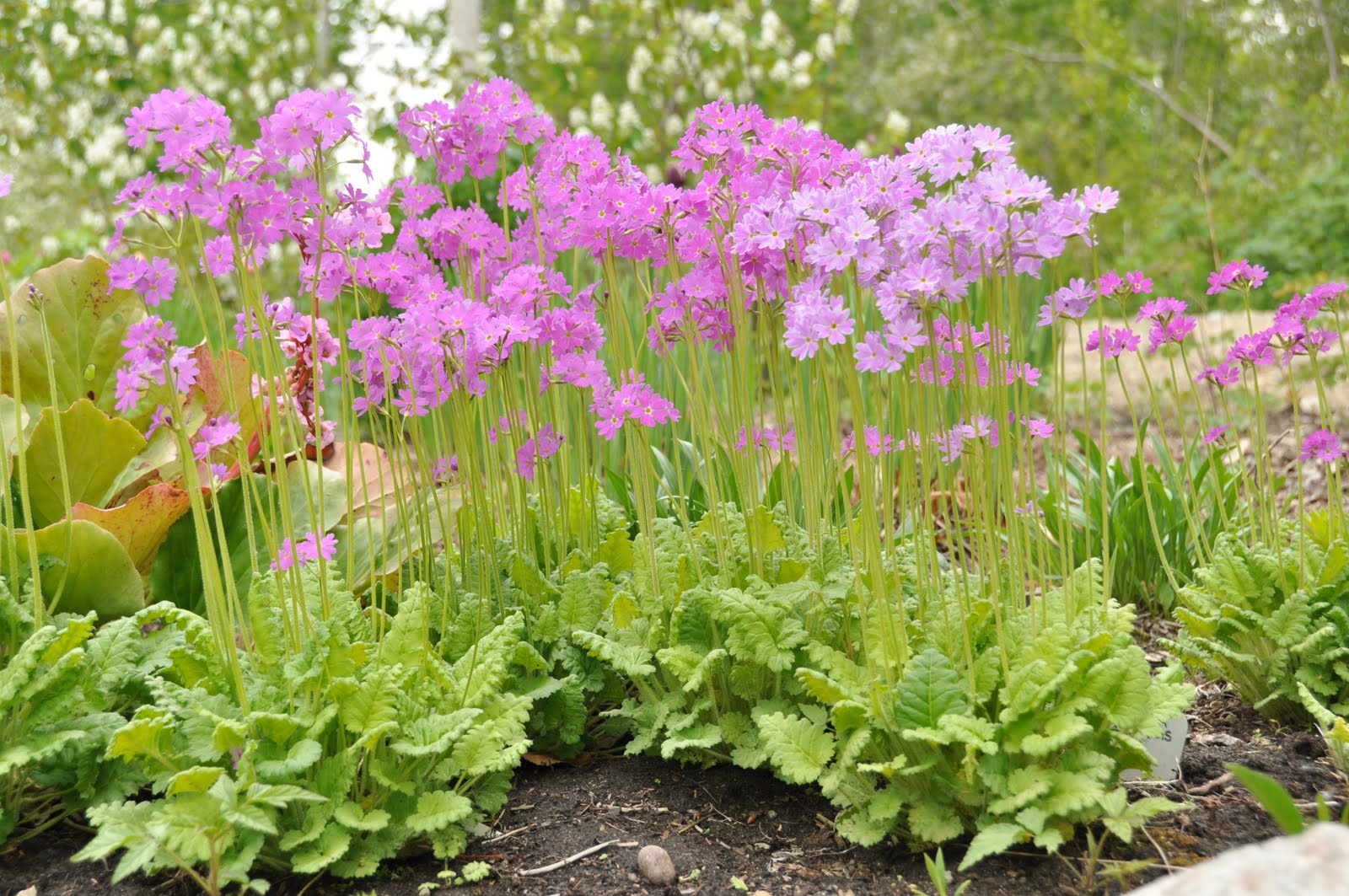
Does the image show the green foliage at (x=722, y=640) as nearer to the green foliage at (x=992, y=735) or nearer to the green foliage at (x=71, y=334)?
the green foliage at (x=992, y=735)

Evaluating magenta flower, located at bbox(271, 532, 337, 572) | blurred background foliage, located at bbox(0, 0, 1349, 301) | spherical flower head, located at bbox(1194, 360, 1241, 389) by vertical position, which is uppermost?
blurred background foliage, located at bbox(0, 0, 1349, 301)

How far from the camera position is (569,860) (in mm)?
1679

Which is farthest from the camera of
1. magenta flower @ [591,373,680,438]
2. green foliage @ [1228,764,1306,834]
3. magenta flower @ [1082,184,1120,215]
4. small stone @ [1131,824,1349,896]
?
magenta flower @ [591,373,680,438]

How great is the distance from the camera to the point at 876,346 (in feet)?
4.72

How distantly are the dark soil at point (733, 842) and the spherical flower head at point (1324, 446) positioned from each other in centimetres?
→ 54

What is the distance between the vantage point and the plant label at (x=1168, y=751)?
5.70 ft

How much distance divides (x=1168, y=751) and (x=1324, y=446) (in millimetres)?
771

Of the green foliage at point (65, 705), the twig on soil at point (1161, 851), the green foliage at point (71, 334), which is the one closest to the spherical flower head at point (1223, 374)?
the twig on soil at point (1161, 851)

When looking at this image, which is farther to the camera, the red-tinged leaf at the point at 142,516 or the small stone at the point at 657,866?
the red-tinged leaf at the point at 142,516

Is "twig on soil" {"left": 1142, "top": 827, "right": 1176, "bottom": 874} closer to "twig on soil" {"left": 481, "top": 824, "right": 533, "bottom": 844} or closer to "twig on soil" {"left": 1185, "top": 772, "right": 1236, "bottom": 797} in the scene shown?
"twig on soil" {"left": 1185, "top": 772, "right": 1236, "bottom": 797}

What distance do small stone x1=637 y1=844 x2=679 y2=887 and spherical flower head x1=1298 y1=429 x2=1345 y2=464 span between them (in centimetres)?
147

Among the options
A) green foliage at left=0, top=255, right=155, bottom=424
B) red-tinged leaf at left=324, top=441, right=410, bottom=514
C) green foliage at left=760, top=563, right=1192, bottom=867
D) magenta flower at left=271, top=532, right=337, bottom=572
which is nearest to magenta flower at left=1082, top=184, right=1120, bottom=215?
green foliage at left=760, top=563, right=1192, bottom=867

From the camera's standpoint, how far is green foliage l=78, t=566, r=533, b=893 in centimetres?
149

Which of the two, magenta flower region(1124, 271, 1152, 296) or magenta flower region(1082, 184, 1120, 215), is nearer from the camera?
magenta flower region(1082, 184, 1120, 215)
